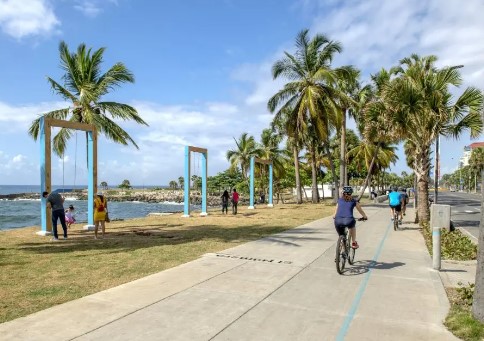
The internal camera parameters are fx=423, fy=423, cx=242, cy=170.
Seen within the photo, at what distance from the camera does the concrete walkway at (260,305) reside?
200 inches

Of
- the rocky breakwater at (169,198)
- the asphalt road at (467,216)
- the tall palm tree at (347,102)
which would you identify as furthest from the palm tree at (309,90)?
the rocky breakwater at (169,198)

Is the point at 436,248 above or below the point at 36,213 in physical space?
above

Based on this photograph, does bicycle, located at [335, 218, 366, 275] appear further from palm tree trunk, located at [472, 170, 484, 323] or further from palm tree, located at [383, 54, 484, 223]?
palm tree, located at [383, 54, 484, 223]

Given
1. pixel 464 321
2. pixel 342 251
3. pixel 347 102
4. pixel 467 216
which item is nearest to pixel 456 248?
pixel 342 251

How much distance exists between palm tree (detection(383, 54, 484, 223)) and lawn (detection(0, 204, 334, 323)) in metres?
6.87

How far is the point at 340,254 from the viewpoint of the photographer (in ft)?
27.6

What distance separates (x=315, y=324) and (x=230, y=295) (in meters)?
1.66

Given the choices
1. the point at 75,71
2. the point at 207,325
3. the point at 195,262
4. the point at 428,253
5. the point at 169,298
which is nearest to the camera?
the point at 207,325

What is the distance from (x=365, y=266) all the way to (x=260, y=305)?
13.4 ft

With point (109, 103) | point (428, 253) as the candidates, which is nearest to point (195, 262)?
point (428, 253)

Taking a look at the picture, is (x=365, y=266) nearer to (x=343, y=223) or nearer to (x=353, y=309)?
(x=343, y=223)

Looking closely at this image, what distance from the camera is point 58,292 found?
21.7ft

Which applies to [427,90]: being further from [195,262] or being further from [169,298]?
[169,298]

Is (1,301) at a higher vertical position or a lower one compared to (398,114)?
lower
